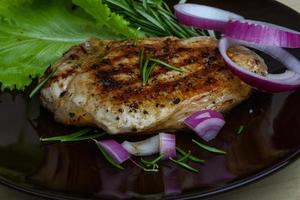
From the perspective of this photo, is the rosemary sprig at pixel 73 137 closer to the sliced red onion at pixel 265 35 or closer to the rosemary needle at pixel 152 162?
the rosemary needle at pixel 152 162

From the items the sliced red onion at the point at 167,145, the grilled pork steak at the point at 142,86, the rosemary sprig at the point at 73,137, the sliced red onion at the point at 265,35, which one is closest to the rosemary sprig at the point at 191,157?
the sliced red onion at the point at 167,145

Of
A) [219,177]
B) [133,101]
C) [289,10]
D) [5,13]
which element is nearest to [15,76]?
[5,13]

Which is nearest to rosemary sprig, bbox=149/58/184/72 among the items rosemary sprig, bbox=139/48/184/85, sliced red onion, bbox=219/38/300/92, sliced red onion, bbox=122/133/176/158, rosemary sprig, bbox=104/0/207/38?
rosemary sprig, bbox=139/48/184/85

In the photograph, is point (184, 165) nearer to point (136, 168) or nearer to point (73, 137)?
point (136, 168)

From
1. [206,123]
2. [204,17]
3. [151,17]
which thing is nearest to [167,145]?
[206,123]

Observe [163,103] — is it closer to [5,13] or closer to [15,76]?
[15,76]

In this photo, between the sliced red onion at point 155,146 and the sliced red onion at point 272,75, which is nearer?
the sliced red onion at point 155,146

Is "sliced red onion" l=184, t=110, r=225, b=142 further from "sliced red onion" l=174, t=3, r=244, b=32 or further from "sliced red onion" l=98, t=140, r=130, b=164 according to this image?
"sliced red onion" l=174, t=3, r=244, b=32
